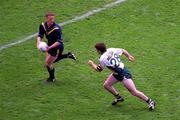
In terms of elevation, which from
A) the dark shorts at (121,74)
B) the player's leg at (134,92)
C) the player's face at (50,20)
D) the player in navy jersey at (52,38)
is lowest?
the player's leg at (134,92)

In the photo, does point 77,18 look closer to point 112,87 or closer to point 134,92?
point 112,87

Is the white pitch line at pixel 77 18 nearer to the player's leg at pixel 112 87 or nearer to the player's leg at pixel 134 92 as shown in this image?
the player's leg at pixel 112 87

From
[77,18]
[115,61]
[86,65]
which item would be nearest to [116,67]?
[115,61]

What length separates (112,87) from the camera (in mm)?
14039

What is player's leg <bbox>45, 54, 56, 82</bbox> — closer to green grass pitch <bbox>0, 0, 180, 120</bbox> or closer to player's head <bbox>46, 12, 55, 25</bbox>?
green grass pitch <bbox>0, 0, 180, 120</bbox>

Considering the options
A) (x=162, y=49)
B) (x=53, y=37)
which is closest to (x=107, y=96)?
(x=53, y=37)

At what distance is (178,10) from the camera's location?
20.2 meters

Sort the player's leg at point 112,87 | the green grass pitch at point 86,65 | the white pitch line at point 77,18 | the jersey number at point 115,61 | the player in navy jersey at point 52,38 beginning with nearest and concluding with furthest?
the jersey number at point 115,61, the player's leg at point 112,87, the green grass pitch at point 86,65, the player in navy jersey at point 52,38, the white pitch line at point 77,18

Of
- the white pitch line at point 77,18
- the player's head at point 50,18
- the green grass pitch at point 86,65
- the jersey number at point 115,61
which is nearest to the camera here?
the jersey number at point 115,61

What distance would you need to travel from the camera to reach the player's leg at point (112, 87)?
13844 millimetres

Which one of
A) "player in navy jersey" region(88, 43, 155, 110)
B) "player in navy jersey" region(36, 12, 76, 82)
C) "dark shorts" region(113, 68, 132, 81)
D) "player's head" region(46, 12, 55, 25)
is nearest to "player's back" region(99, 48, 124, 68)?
"player in navy jersey" region(88, 43, 155, 110)

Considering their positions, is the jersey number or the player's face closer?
the jersey number

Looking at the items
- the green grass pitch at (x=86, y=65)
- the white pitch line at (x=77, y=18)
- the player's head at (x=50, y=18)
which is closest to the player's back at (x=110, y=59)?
the green grass pitch at (x=86, y=65)

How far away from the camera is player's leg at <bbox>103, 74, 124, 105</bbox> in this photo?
45.4 feet
